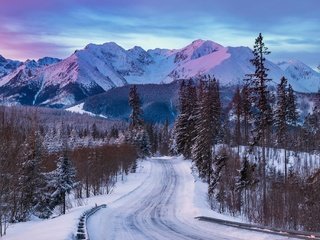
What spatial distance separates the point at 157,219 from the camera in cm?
3061

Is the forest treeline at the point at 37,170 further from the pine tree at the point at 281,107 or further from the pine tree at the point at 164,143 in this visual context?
the pine tree at the point at 164,143

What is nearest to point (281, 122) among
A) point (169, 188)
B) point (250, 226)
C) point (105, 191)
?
point (169, 188)

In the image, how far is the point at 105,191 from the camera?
59406 mm

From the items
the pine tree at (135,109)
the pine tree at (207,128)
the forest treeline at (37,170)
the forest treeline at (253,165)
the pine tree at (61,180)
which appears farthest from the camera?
the pine tree at (135,109)

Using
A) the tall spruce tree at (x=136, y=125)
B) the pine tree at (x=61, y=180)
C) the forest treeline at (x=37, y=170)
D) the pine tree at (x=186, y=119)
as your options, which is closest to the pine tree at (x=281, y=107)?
the pine tree at (x=186, y=119)

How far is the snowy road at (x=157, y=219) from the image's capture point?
73.6 ft

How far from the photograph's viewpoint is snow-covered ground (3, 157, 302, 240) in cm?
2172

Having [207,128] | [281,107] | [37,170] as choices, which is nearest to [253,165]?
[207,128]

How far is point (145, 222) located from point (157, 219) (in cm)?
186

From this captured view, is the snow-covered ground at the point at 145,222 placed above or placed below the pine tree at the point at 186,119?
below

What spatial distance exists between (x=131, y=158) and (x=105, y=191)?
2443 cm

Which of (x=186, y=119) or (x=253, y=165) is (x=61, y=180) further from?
(x=186, y=119)

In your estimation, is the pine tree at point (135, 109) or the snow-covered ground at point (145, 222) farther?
the pine tree at point (135, 109)

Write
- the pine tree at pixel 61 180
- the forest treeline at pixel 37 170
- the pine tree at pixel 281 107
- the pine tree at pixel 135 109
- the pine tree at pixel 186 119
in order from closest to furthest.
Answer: the forest treeline at pixel 37 170 < the pine tree at pixel 61 180 < the pine tree at pixel 281 107 < the pine tree at pixel 186 119 < the pine tree at pixel 135 109
